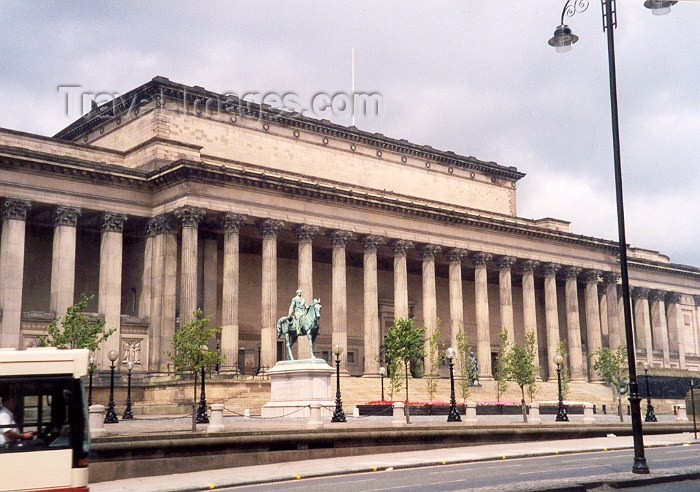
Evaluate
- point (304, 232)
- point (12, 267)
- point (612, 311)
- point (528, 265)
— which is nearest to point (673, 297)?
point (612, 311)

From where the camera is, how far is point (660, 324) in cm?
9444

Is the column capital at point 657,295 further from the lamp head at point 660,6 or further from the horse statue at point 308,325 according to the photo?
the lamp head at point 660,6

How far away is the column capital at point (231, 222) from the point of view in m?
59.2

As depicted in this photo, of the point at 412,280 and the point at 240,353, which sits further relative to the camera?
the point at 412,280

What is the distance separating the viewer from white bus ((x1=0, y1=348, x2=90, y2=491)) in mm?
15883

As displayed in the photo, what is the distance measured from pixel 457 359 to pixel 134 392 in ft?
92.8

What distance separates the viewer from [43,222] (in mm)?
60000

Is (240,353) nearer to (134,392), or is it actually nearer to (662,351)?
(134,392)

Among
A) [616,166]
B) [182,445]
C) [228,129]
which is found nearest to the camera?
[616,166]

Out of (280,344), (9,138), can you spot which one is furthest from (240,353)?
(9,138)

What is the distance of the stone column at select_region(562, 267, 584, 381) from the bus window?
227 ft

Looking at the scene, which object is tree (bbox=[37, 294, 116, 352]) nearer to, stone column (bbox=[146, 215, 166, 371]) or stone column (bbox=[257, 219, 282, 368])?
stone column (bbox=[146, 215, 166, 371])

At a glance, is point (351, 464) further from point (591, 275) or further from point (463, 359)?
point (591, 275)

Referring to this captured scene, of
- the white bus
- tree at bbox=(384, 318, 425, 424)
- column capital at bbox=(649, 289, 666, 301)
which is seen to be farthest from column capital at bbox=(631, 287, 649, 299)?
the white bus
